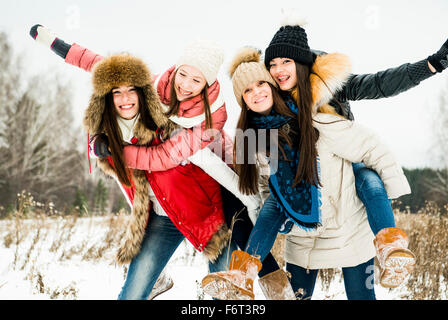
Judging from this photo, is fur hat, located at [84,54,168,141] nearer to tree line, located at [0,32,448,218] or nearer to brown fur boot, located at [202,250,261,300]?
brown fur boot, located at [202,250,261,300]

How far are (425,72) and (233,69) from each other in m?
1.13

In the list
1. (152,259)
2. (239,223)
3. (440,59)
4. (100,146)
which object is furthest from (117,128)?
(440,59)

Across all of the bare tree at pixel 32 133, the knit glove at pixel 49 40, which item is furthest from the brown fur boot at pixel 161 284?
the bare tree at pixel 32 133

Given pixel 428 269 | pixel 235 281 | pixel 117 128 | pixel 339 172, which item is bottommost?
pixel 428 269

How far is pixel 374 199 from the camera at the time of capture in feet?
6.10

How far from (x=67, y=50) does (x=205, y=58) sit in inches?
44.2

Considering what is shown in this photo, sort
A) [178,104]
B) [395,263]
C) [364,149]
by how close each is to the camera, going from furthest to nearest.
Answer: [178,104]
[364,149]
[395,263]

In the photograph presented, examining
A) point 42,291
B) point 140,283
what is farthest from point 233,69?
point 42,291

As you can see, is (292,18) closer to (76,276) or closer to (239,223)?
(239,223)

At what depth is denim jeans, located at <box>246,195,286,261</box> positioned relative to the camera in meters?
1.98

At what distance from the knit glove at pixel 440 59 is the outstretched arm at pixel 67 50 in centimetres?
218

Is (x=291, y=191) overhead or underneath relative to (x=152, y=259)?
overhead

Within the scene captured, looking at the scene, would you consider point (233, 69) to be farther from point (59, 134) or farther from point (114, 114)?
point (59, 134)

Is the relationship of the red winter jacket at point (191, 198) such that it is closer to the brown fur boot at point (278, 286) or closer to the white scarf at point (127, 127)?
the white scarf at point (127, 127)
